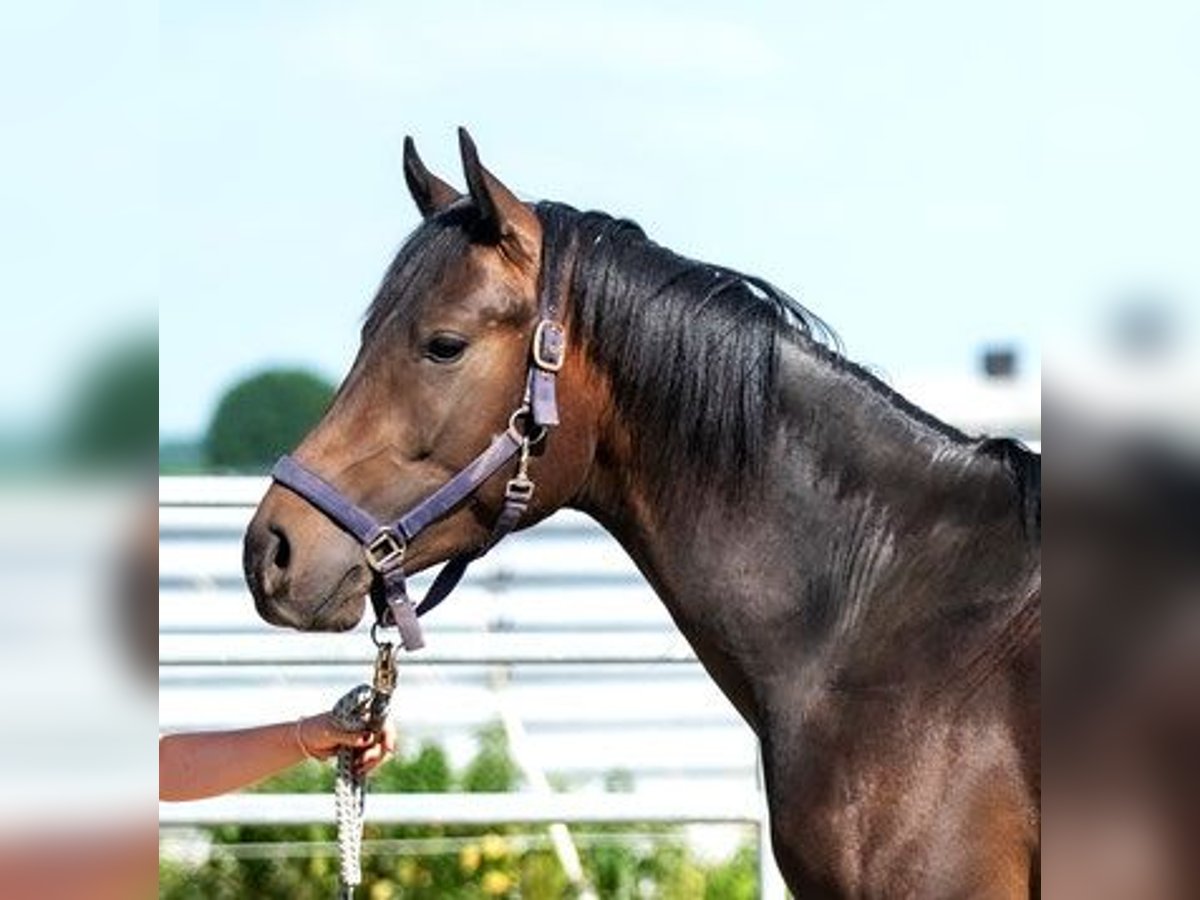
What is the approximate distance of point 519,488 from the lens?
3.43 m

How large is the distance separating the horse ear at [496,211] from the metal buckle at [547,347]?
0.13 m

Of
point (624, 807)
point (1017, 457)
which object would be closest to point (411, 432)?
point (1017, 457)

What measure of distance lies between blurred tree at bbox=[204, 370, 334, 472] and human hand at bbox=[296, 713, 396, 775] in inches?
280

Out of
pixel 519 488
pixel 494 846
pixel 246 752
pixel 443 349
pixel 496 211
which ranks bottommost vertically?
pixel 494 846

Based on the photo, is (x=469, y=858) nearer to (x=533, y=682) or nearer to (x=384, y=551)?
(x=533, y=682)

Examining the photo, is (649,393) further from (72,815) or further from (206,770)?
(72,815)

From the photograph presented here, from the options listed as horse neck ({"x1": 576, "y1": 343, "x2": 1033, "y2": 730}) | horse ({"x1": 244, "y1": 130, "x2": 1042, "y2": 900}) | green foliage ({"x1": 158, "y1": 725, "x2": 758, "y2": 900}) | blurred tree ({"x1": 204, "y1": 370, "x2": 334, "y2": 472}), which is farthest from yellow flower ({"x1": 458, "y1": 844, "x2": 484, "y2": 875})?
blurred tree ({"x1": 204, "y1": 370, "x2": 334, "y2": 472})

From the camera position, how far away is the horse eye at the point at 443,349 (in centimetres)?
336

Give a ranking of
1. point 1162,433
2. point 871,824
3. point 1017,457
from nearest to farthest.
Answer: point 1162,433
point 871,824
point 1017,457

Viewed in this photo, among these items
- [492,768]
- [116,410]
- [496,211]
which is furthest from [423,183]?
[492,768]

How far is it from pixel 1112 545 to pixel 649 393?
5.56ft

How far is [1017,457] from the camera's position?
129 inches

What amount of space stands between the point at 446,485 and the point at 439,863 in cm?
339

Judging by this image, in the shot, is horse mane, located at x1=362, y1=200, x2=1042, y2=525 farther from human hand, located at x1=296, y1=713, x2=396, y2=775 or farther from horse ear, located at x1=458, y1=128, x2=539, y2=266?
human hand, located at x1=296, y1=713, x2=396, y2=775
